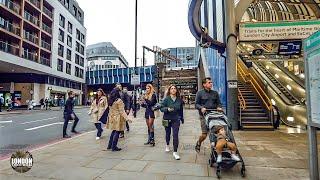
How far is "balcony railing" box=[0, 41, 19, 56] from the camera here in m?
30.1

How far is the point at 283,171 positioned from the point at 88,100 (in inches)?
2427

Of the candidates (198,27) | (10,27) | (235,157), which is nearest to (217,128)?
(235,157)

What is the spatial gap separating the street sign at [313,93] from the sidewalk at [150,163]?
676 millimetres

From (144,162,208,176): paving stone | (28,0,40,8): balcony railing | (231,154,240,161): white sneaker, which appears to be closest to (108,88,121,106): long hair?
(144,162,208,176): paving stone

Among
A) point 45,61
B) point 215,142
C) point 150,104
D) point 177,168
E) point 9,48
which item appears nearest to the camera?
point 215,142

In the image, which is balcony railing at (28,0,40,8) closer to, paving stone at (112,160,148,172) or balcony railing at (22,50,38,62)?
balcony railing at (22,50,38,62)

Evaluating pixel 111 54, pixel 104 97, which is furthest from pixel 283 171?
pixel 111 54

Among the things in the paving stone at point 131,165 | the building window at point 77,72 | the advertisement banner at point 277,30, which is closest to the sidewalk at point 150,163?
the paving stone at point 131,165

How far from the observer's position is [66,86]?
5150 cm

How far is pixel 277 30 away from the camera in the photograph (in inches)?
492

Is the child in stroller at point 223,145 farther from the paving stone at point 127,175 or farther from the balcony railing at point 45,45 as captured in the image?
the balcony railing at point 45,45

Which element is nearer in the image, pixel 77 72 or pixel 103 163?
pixel 103 163

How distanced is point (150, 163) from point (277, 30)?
934 centimetres

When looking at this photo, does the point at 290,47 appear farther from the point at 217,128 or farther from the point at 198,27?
the point at 217,128
